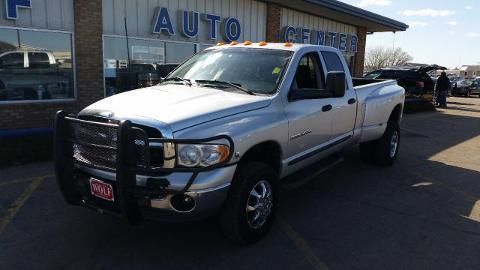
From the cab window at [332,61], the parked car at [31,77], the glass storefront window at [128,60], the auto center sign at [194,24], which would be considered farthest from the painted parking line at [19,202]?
the auto center sign at [194,24]

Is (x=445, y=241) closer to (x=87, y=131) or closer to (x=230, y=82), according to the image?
(x=230, y=82)

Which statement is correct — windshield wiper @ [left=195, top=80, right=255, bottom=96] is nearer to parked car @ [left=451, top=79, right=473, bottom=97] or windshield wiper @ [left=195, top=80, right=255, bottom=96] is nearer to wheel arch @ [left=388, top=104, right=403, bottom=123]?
wheel arch @ [left=388, top=104, right=403, bottom=123]

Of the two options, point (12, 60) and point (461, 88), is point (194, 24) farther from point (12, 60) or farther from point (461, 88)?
point (461, 88)

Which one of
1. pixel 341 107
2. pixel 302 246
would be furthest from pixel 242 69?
pixel 302 246

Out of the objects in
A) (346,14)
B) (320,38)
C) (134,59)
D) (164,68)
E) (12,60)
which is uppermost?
(346,14)

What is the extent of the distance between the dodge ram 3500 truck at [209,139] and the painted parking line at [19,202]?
3.81 feet

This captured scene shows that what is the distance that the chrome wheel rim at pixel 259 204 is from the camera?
3992 millimetres

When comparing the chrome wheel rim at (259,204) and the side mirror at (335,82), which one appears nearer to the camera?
the chrome wheel rim at (259,204)

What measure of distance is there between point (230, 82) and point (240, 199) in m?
1.41

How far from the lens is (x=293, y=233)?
174 inches

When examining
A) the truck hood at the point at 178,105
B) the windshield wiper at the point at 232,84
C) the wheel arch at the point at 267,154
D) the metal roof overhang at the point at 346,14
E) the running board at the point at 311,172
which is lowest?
the running board at the point at 311,172

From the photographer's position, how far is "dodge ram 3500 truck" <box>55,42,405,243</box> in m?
3.41

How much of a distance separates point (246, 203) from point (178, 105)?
106cm

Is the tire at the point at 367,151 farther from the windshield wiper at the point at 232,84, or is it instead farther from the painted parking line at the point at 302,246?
the windshield wiper at the point at 232,84
